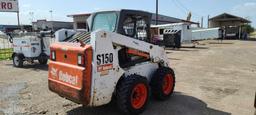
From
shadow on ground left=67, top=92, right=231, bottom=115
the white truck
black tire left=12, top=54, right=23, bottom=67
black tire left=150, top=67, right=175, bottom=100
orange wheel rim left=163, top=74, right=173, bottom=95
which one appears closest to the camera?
shadow on ground left=67, top=92, right=231, bottom=115

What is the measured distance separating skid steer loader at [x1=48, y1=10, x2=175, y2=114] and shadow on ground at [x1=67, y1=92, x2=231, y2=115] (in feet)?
0.89

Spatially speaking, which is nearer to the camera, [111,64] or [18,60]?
[111,64]

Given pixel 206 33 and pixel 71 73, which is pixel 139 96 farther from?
pixel 206 33

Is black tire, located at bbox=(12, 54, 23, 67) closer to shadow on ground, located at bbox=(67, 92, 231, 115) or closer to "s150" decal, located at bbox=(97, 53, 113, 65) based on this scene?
shadow on ground, located at bbox=(67, 92, 231, 115)

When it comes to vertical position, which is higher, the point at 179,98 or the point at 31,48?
the point at 31,48

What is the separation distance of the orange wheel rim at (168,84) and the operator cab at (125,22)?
114cm

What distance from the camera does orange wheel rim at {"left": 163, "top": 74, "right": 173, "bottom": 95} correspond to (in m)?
6.79

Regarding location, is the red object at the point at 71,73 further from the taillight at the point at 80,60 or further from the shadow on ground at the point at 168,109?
the shadow on ground at the point at 168,109

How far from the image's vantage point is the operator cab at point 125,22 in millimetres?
5586

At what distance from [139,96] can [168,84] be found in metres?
1.47

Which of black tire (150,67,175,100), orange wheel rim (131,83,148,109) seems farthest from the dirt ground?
orange wheel rim (131,83,148,109)


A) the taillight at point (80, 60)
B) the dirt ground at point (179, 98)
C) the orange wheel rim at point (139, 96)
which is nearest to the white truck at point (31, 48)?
the dirt ground at point (179, 98)

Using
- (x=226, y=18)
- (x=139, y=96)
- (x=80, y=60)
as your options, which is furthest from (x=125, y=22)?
Result: (x=226, y=18)

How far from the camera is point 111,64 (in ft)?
16.9
